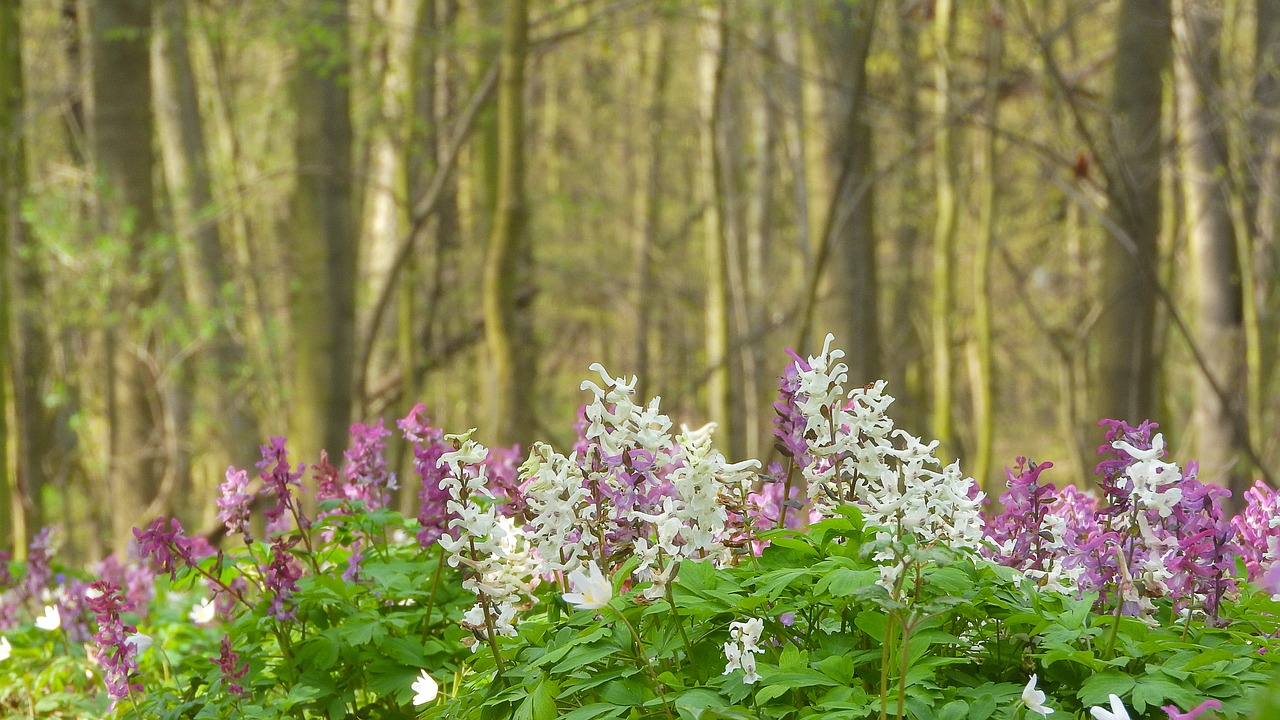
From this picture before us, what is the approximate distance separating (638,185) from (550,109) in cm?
269

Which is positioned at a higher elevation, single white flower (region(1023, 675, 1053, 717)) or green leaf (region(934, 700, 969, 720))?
single white flower (region(1023, 675, 1053, 717))

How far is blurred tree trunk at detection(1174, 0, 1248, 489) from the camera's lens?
8523 millimetres

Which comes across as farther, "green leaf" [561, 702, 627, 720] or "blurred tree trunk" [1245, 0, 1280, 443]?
"blurred tree trunk" [1245, 0, 1280, 443]

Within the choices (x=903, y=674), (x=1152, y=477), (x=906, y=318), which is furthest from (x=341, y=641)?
(x=906, y=318)

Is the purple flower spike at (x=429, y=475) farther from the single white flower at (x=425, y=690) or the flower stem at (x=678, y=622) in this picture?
the flower stem at (x=678, y=622)

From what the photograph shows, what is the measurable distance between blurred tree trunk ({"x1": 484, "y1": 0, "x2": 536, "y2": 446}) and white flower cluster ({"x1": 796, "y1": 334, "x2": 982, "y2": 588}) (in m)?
4.11

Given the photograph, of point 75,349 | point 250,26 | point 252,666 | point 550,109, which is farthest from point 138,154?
point 550,109

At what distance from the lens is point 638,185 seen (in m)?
18.0

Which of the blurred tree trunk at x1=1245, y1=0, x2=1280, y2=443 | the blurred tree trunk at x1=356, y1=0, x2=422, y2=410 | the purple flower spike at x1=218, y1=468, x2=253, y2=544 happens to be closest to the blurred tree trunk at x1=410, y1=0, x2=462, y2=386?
the blurred tree trunk at x1=356, y1=0, x2=422, y2=410

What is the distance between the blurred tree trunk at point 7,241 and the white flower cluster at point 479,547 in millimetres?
4710

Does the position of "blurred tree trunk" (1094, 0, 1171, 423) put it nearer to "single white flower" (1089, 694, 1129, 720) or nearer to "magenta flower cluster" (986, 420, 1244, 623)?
"magenta flower cluster" (986, 420, 1244, 623)

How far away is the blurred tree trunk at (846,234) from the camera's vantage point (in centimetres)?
848

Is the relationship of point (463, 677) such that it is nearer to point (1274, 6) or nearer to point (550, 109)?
point (1274, 6)

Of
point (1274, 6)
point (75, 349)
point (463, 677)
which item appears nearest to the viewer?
point (463, 677)
